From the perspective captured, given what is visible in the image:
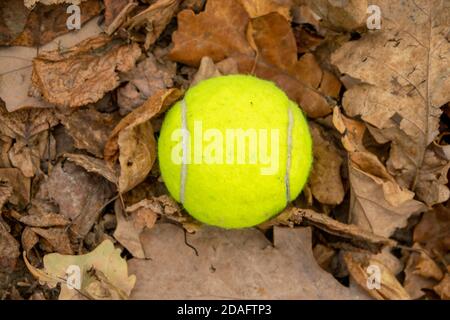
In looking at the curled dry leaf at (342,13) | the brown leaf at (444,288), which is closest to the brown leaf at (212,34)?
the curled dry leaf at (342,13)

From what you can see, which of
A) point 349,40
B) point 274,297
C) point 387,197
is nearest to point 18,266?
point 274,297

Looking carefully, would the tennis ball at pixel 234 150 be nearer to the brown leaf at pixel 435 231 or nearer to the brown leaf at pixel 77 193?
the brown leaf at pixel 77 193

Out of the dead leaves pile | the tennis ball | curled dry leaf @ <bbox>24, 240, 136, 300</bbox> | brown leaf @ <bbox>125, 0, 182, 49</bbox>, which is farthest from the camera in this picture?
brown leaf @ <bbox>125, 0, 182, 49</bbox>

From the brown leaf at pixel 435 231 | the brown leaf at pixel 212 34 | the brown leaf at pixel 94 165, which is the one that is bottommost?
the brown leaf at pixel 435 231

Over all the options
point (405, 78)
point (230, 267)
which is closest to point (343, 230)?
point (230, 267)

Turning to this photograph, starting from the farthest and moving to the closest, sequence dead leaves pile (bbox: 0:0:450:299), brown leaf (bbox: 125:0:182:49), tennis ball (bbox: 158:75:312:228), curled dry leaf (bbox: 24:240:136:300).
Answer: brown leaf (bbox: 125:0:182:49) → dead leaves pile (bbox: 0:0:450:299) → curled dry leaf (bbox: 24:240:136:300) → tennis ball (bbox: 158:75:312:228)

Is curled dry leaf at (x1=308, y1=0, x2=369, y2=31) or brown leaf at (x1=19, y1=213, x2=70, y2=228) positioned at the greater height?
curled dry leaf at (x1=308, y1=0, x2=369, y2=31)

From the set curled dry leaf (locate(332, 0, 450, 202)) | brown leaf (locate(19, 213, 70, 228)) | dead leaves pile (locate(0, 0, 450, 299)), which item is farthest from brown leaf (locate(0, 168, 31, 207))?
curled dry leaf (locate(332, 0, 450, 202))

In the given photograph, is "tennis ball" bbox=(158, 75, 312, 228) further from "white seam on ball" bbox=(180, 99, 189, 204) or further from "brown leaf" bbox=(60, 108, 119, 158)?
"brown leaf" bbox=(60, 108, 119, 158)
